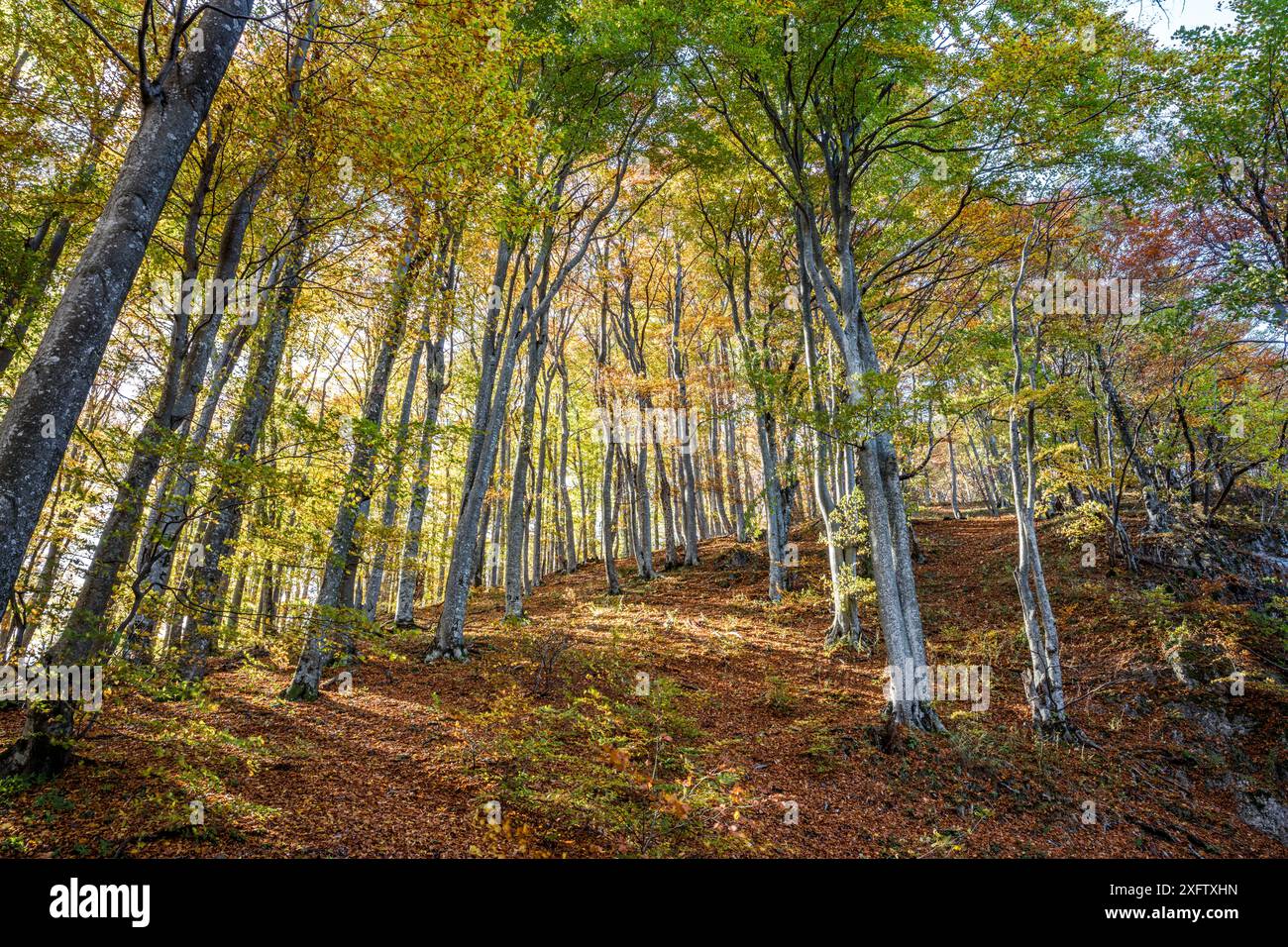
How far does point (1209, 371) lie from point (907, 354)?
5.28 meters

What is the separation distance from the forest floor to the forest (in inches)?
2.3

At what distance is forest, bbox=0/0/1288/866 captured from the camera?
391cm

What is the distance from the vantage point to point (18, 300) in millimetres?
6816

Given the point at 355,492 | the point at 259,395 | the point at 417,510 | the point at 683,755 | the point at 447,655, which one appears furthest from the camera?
the point at 417,510

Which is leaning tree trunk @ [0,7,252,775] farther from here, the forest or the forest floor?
the forest floor

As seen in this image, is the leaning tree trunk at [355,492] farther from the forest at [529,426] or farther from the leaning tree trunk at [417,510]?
the leaning tree trunk at [417,510]

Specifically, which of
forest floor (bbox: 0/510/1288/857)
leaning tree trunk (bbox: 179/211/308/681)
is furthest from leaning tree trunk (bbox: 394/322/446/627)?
leaning tree trunk (bbox: 179/211/308/681)

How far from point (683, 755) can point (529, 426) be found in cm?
808

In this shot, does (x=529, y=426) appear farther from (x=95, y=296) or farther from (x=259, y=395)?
(x=95, y=296)

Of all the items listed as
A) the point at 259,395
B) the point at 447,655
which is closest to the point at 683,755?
the point at 447,655

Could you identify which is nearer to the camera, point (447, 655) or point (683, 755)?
point (683, 755)

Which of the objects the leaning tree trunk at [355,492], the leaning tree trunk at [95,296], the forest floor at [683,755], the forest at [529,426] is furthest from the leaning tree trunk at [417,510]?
the leaning tree trunk at [95,296]

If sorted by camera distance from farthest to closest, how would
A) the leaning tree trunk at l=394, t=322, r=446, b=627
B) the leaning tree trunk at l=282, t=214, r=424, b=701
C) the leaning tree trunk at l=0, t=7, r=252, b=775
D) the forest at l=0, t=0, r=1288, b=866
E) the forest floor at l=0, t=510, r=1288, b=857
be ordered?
the leaning tree trunk at l=394, t=322, r=446, b=627 → the leaning tree trunk at l=282, t=214, r=424, b=701 → the forest floor at l=0, t=510, r=1288, b=857 → the forest at l=0, t=0, r=1288, b=866 → the leaning tree trunk at l=0, t=7, r=252, b=775

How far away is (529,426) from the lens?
1209 cm
